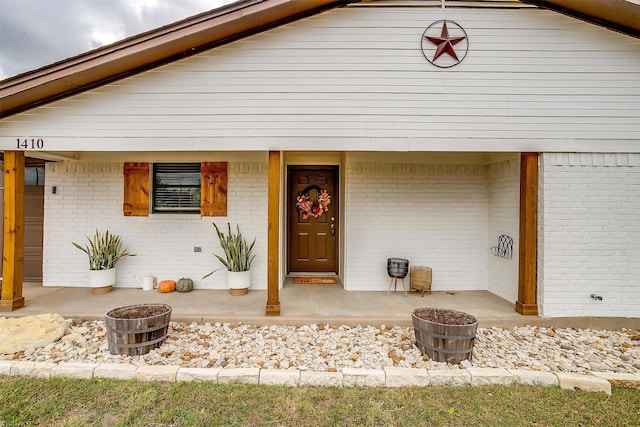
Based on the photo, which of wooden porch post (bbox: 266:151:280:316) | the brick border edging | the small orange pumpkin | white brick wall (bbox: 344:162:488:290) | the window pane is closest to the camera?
the brick border edging

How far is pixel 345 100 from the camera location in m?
4.02

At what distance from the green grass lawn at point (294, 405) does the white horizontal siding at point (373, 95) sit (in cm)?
270

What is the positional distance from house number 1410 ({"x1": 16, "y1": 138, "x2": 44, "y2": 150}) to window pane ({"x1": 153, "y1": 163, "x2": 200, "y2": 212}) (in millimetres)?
1543

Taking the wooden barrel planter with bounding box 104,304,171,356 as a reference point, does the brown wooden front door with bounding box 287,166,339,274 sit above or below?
above

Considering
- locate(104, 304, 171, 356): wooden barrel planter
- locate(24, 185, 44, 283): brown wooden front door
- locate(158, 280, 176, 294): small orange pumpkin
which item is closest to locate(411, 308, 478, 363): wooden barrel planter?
locate(104, 304, 171, 356): wooden barrel planter

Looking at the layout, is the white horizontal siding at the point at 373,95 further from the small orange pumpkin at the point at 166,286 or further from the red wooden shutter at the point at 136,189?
the small orange pumpkin at the point at 166,286

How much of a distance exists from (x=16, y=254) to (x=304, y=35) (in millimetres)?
4654

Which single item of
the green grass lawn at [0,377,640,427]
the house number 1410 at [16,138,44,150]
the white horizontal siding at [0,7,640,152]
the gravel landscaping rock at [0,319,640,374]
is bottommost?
the green grass lawn at [0,377,640,427]

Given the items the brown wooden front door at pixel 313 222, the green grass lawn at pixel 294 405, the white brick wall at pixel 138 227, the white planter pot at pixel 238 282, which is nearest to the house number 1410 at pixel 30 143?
the white brick wall at pixel 138 227

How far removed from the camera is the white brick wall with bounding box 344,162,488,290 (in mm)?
5215

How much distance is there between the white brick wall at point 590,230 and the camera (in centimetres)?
406

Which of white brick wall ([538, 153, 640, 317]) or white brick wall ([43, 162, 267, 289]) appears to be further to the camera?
white brick wall ([43, 162, 267, 289])

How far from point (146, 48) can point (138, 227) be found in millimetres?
2877

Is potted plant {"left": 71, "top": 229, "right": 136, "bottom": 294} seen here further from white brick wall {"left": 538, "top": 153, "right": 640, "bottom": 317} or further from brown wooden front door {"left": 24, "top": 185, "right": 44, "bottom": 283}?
white brick wall {"left": 538, "top": 153, "right": 640, "bottom": 317}
